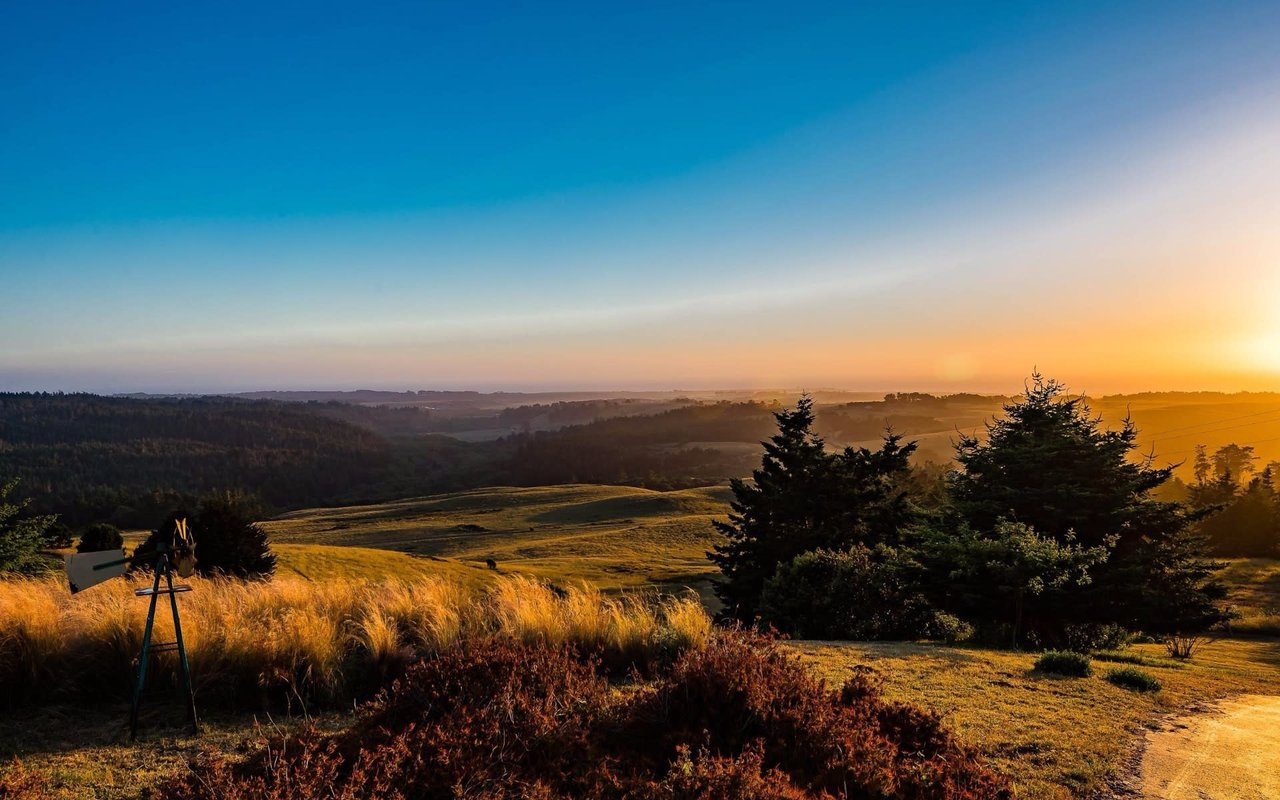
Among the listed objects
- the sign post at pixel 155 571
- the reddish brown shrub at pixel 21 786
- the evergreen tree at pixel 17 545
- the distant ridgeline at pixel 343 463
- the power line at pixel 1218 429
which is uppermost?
the sign post at pixel 155 571

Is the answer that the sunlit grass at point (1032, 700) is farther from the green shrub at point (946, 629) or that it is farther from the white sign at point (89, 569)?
the white sign at point (89, 569)

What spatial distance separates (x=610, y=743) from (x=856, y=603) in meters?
10.6

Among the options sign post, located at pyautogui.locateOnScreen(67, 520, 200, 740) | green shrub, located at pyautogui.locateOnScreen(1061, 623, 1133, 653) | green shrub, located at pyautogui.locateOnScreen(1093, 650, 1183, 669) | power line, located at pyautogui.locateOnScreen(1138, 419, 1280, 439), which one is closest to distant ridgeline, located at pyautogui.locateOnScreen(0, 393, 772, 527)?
power line, located at pyautogui.locateOnScreen(1138, 419, 1280, 439)

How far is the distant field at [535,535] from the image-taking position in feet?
141

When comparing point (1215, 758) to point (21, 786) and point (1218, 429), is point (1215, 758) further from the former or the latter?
point (1218, 429)

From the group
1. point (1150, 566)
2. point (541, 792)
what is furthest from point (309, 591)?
point (1150, 566)

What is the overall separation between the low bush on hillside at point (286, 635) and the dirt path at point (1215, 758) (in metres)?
4.29

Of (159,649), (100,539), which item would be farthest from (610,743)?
(100,539)

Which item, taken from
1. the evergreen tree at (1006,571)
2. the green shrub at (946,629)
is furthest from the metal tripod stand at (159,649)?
the evergreen tree at (1006,571)

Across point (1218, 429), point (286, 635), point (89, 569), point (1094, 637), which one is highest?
point (89, 569)

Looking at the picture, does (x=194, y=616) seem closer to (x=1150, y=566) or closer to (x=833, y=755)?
(x=833, y=755)

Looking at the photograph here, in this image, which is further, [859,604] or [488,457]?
[488,457]

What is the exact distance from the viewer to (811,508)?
29453 millimetres

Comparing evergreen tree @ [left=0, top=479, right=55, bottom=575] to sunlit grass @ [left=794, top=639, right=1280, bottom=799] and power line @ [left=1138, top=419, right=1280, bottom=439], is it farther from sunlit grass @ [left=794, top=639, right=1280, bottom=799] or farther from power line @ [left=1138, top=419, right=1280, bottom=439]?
power line @ [left=1138, top=419, right=1280, bottom=439]
